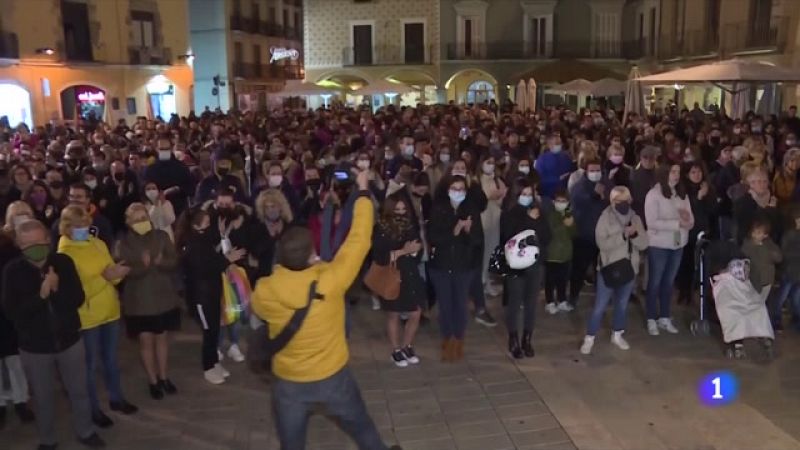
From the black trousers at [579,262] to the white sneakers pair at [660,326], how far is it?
991 millimetres

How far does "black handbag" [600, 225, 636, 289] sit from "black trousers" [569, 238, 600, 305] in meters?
1.31

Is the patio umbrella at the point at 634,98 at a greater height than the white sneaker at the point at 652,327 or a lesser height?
greater

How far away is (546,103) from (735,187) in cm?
3015

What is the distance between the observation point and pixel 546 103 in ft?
122

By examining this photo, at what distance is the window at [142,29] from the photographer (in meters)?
26.3

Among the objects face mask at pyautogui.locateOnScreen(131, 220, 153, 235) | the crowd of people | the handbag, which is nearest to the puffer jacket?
the crowd of people

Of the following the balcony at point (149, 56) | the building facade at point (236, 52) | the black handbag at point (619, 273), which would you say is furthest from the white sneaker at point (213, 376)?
the building facade at point (236, 52)

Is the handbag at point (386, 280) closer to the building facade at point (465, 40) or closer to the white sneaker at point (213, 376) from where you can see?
the white sneaker at point (213, 376)

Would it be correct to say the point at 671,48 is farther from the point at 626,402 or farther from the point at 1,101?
the point at 626,402

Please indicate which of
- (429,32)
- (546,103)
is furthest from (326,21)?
(546,103)

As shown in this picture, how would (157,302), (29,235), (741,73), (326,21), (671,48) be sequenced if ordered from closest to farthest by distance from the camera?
(29,235) → (157,302) → (741,73) → (671,48) → (326,21)

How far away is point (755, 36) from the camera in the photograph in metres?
22.4

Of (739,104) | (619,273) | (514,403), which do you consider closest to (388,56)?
(739,104)

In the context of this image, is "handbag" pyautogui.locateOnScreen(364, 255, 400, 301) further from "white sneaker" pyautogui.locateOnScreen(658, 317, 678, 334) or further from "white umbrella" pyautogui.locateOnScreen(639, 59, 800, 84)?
"white umbrella" pyautogui.locateOnScreen(639, 59, 800, 84)
